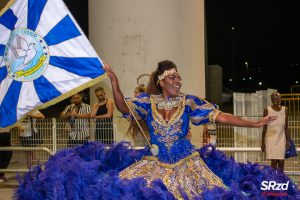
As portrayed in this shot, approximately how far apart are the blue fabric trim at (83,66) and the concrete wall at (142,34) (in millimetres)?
5341

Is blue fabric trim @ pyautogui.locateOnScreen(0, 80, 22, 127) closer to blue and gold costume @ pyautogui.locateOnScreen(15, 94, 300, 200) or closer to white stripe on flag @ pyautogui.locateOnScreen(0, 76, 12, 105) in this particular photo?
white stripe on flag @ pyautogui.locateOnScreen(0, 76, 12, 105)

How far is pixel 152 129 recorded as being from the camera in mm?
4828

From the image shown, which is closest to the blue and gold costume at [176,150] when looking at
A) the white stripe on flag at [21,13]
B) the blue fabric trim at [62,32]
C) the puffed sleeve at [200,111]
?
the puffed sleeve at [200,111]

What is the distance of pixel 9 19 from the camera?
5.05 meters

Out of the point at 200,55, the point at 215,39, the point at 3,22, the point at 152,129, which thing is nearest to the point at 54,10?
the point at 3,22

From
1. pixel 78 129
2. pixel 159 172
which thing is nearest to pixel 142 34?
pixel 78 129

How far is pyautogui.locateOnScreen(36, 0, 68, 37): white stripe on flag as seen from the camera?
192 inches

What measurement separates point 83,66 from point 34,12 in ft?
2.32

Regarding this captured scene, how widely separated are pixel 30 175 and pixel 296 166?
18.8 feet

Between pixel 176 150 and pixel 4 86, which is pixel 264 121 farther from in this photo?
pixel 4 86

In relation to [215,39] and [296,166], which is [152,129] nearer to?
[296,166]

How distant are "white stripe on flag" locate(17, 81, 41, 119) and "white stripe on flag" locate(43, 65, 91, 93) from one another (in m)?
0.19

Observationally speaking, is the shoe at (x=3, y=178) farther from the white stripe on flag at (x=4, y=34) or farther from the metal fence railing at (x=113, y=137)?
the white stripe on flag at (x=4, y=34)

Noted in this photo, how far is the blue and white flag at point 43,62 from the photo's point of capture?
4812 mm
